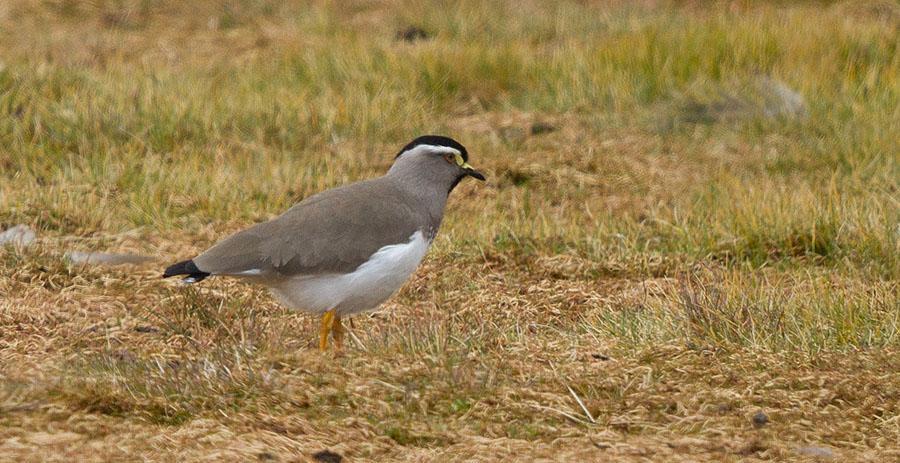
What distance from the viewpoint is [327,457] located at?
4211 millimetres

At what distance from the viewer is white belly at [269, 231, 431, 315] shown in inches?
220

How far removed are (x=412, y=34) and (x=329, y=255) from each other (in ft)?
25.0

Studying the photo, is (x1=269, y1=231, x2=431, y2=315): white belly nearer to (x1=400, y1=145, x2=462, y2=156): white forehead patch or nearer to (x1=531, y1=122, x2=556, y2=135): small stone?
(x1=400, y1=145, x2=462, y2=156): white forehead patch

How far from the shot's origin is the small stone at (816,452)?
4.35 meters

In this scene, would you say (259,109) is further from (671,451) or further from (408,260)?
(671,451)

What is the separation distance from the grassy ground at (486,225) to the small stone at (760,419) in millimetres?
29

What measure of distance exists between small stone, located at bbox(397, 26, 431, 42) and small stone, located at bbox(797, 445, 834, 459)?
8.86 meters

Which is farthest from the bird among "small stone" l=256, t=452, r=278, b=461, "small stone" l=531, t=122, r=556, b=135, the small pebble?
"small stone" l=531, t=122, r=556, b=135

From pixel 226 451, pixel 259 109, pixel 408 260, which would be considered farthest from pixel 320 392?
pixel 259 109

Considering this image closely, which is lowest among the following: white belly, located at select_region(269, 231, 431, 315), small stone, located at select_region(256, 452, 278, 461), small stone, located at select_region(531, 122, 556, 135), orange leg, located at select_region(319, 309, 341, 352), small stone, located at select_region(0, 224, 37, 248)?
small stone, located at select_region(531, 122, 556, 135)

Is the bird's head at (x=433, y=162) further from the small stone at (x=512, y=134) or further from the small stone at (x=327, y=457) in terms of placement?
the small stone at (x=512, y=134)

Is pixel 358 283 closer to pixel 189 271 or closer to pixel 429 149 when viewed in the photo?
pixel 189 271

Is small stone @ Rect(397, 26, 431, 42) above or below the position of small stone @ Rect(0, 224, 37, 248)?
below

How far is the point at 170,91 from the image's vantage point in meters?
10.2
